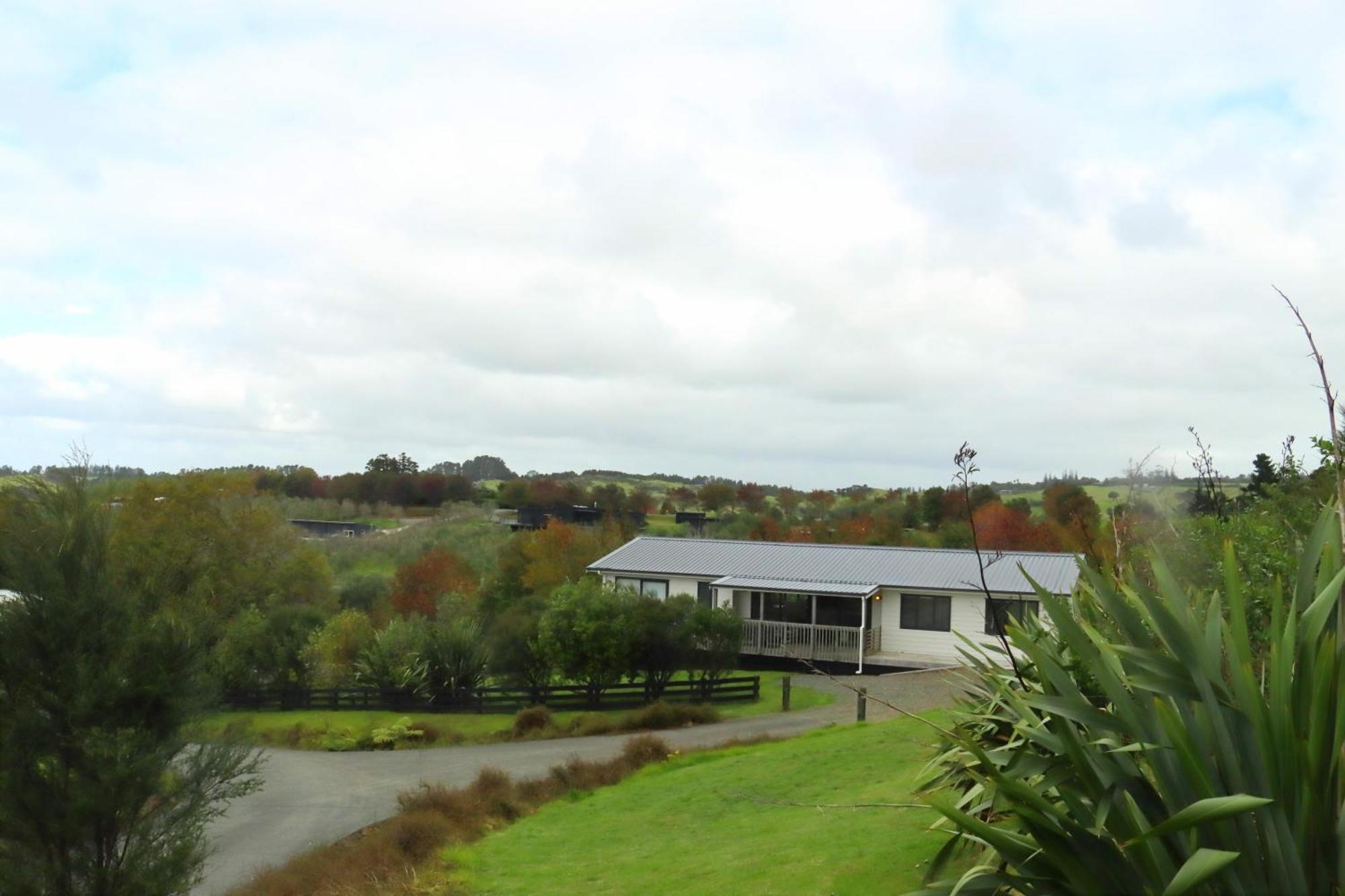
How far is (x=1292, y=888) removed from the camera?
4.12m

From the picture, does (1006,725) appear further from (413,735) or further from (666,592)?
(666,592)

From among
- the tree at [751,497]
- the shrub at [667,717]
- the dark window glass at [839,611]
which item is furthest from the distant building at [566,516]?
the shrub at [667,717]

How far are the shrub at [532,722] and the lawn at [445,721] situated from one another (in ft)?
0.87

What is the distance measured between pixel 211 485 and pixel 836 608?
2595cm

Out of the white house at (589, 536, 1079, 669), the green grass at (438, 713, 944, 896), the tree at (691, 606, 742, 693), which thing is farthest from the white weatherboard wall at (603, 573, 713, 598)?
the green grass at (438, 713, 944, 896)

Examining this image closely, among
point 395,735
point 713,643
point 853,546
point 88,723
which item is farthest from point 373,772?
point 853,546

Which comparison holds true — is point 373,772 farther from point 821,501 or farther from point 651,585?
point 821,501

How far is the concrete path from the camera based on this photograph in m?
17.0

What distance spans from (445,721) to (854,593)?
499 inches

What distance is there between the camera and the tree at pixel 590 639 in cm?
2852

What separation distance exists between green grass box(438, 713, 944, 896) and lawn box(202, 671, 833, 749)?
7158 millimetres

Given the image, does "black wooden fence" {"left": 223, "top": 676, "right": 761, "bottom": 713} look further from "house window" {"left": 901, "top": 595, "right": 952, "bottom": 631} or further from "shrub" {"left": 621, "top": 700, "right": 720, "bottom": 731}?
"house window" {"left": 901, "top": 595, "right": 952, "bottom": 631}

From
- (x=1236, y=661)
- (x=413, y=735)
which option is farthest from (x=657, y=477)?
(x=1236, y=661)

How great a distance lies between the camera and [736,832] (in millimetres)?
12734
